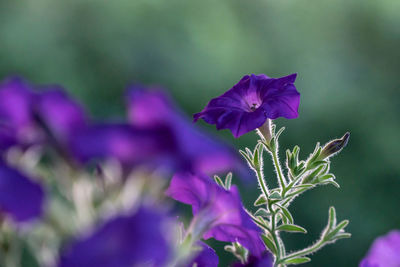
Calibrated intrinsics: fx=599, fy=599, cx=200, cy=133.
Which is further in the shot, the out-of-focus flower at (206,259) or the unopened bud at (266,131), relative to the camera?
the unopened bud at (266,131)

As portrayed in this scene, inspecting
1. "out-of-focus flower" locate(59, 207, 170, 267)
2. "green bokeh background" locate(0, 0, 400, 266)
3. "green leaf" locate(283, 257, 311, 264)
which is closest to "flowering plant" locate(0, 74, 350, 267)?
"out-of-focus flower" locate(59, 207, 170, 267)

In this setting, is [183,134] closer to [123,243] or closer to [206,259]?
[123,243]

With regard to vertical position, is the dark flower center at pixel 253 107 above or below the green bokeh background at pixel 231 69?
above

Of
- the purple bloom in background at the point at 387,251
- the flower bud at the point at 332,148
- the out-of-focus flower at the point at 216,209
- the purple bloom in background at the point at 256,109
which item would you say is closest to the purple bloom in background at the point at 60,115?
the out-of-focus flower at the point at 216,209

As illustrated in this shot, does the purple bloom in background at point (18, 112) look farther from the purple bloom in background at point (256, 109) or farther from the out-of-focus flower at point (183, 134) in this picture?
the purple bloom in background at point (256, 109)

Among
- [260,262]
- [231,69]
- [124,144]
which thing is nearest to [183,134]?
[124,144]

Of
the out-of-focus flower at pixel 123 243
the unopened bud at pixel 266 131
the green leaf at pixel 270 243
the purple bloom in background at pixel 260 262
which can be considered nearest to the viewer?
the out-of-focus flower at pixel 123 243
